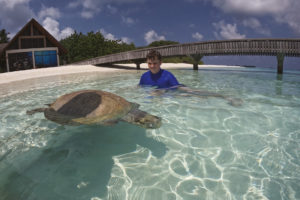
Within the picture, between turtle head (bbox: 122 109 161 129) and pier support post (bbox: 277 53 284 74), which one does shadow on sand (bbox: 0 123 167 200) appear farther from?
pier support post (bbox: 277 53 284 74)

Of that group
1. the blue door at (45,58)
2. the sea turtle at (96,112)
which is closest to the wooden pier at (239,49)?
the blue door at (45,58)

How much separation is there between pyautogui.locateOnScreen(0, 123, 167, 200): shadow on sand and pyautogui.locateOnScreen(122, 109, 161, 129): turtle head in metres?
0.35

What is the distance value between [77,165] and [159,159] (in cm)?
101

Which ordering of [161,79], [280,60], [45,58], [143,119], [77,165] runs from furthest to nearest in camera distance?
1. [45,58]
2. [280,60]
3. [161,79]
4. [143,119]
5. [77,165]

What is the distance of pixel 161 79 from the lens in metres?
5.20

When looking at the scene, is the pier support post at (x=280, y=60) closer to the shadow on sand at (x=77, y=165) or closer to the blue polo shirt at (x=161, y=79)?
Result: the blue polo shirt at (x=161, y=79)

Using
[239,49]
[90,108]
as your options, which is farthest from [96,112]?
[239,49]

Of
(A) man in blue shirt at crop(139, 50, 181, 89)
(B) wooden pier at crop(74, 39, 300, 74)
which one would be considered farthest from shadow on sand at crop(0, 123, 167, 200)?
(B) wooden pier at crop(74, 39, 300, 74)

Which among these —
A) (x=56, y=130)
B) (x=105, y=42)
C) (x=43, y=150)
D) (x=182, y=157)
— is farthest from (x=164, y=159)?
(x=105, y=42)

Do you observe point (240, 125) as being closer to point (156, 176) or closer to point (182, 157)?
point (182, 157)

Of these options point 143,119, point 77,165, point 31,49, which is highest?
point 31,49

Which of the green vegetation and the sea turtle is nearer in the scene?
the sea turtle

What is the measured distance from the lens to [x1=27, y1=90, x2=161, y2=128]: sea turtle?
2.77 meters

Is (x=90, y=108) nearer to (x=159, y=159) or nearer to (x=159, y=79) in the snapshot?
(x=159, y=159)
